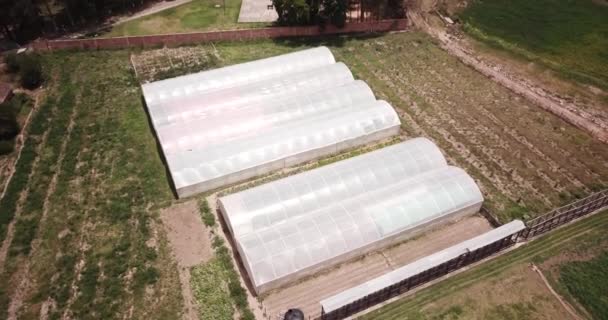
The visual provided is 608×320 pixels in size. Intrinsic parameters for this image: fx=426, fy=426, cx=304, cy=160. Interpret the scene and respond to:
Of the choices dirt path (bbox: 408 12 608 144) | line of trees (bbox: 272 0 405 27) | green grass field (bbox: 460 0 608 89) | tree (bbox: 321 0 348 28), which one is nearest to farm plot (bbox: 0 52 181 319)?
line of trees (bbox: 272 0 405 27)

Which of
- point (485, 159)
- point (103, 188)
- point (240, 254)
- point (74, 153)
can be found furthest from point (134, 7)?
point (485, 159)

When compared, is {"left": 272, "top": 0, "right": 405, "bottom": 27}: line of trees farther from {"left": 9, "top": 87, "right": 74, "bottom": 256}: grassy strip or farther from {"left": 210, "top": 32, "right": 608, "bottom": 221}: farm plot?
{"left": 9, "top": 87, "right": 74, "bottom": 256}: grassy strip

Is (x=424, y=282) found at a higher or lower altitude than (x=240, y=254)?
lower

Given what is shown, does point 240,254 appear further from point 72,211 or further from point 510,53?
point 510,53

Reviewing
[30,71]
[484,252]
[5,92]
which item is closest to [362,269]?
[484,252]

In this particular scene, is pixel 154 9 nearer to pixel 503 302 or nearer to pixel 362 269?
pixel 362 269
